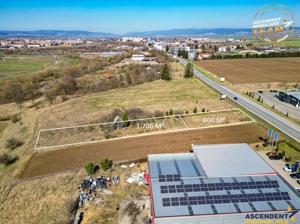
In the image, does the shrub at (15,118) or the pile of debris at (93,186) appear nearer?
the pile of debris at (93,186)

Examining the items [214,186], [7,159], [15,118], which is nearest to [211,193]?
[214,186]

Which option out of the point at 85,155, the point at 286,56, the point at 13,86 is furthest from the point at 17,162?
the point at 286,56

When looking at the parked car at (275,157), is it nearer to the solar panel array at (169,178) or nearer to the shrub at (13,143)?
the solar panel array at (169,178)

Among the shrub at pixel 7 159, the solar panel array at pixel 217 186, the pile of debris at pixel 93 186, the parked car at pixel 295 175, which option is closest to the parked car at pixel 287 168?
the parked car at pixel 295 175

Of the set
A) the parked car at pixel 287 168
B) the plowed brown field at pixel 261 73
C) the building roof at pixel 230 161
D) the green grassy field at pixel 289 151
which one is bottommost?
the green grassy field at pixel 289 151

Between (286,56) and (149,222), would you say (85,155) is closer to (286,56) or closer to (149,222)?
(149,222)
